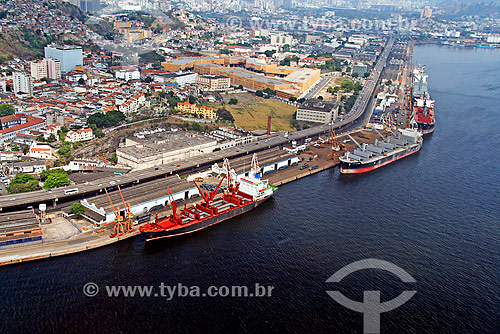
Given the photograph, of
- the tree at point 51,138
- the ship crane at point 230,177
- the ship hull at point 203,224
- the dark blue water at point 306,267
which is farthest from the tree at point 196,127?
the ship hull at point 203,224

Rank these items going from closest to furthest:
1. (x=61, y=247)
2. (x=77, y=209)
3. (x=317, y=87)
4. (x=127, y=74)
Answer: (x=61, y=247) → (x=77, y=209) → (x=127, y=74) → (x=317, y=87)

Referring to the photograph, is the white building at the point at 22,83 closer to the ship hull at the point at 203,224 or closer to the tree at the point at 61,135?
the tree at the point at 61,135

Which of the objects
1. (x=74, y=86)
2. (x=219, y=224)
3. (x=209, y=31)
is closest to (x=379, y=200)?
(x=219, y=224)

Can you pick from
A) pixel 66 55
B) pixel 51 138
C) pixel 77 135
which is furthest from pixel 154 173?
pixel 66 55

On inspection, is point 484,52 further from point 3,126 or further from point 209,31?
point 3,126

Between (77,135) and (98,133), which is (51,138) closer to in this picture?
(77,135)
